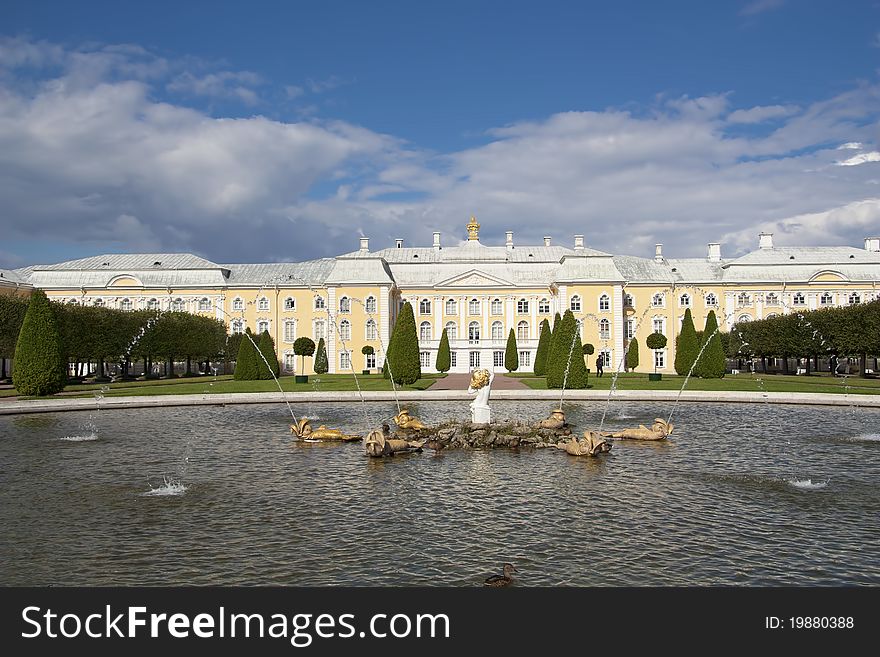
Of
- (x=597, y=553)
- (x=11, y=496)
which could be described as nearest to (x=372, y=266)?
(x=11, y=496)

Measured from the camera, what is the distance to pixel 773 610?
6.75 meters

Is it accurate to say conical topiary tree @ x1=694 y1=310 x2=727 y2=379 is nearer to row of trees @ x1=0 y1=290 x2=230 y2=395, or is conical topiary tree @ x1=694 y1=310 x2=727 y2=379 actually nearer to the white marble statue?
the white marble statue

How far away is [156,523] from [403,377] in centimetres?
2707

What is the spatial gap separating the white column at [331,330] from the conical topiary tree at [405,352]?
83.7 ft

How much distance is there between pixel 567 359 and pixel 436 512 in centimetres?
2572

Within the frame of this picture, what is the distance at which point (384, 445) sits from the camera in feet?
51.5

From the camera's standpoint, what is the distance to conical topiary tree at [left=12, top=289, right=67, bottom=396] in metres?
31.4

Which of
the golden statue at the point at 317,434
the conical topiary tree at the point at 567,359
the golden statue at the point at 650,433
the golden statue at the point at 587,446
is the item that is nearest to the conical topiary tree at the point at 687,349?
the conical topiary tree at the point at 567,359

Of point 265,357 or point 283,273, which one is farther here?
point 283,273

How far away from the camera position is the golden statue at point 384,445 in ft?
51.2

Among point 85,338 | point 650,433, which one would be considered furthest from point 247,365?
point 650,433

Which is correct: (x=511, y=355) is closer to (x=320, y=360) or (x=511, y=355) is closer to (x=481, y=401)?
(x=320, y=360)

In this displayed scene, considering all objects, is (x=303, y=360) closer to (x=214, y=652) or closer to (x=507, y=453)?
(x=507, y=453)

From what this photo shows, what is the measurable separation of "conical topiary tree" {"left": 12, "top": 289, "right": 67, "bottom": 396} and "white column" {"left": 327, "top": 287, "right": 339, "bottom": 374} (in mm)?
31089
